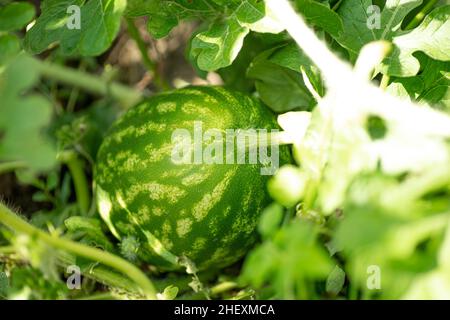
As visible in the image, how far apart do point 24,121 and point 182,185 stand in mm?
653

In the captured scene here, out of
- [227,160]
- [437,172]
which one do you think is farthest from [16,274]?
[437,172]

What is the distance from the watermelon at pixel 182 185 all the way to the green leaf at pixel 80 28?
281 mm

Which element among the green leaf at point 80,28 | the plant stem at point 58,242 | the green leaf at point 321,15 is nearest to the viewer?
the plant stem at point 58,242

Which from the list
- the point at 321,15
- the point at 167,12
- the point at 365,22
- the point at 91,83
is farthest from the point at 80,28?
the point at 91,83

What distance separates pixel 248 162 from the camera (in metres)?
1.52

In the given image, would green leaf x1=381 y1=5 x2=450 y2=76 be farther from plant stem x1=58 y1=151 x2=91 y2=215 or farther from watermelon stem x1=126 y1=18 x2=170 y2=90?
plant stem x1=58 y1=151 x2=91 y2=215

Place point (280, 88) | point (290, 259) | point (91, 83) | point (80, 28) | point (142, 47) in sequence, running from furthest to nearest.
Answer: point (91, 83) → point (142, 47) → point (280, 88) → point (80, 28) → point (290, 259)

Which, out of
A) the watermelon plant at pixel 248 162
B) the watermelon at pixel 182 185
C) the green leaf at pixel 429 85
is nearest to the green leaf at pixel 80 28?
the watermelon plant at pixel 248 162

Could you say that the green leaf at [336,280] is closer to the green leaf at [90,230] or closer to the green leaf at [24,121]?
the green leaf at [90,230]

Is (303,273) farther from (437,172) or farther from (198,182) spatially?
(198,182)

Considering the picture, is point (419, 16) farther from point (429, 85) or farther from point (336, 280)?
point (336, 280)

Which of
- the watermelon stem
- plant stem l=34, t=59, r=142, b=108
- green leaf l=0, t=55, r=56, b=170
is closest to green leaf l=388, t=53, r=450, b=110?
the watermelon stem

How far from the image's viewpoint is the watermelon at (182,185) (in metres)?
1.50
